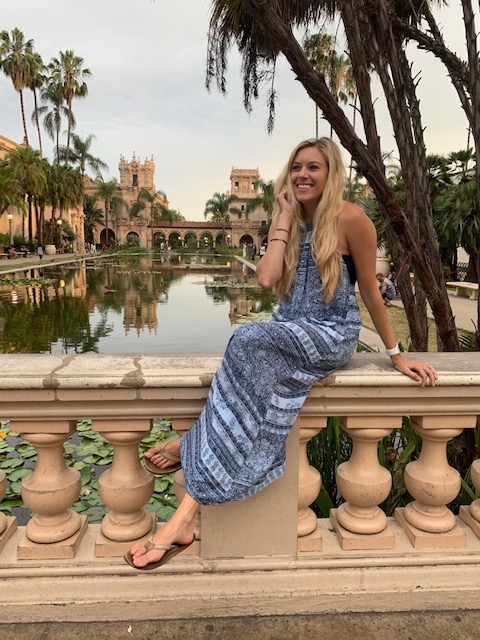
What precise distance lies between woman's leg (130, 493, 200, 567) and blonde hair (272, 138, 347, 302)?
83 centimetres

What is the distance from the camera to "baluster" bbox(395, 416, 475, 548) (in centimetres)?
170

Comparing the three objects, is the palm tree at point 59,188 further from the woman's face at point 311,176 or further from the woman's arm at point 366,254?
the woman's arm at point 366,254

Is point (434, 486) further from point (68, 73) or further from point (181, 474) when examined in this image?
point (68, 73)

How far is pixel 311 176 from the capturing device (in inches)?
72.2

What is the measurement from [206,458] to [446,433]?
2.84ft

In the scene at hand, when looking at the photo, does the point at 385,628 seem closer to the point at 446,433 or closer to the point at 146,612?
the point at 446,433

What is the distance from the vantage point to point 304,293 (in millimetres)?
1775

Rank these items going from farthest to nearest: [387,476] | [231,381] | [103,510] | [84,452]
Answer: [84,452]
[103,510]
[387,476]
[231,381]

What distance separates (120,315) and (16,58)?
3753cm

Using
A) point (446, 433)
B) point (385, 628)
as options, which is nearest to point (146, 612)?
point (385, 628)

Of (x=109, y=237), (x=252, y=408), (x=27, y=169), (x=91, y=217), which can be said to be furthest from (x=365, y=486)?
(x=109, y=237)

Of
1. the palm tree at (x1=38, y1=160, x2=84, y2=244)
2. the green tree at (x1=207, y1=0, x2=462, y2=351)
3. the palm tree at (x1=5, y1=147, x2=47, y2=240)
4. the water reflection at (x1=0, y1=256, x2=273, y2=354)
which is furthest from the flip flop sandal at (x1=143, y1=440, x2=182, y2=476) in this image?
the palm tree at (x1=38, y1=160, x2=84, y2=244)

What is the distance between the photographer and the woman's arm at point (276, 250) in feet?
5.74

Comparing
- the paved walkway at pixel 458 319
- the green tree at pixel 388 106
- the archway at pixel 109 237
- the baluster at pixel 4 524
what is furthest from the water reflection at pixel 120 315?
the archway at pixel 109 237
